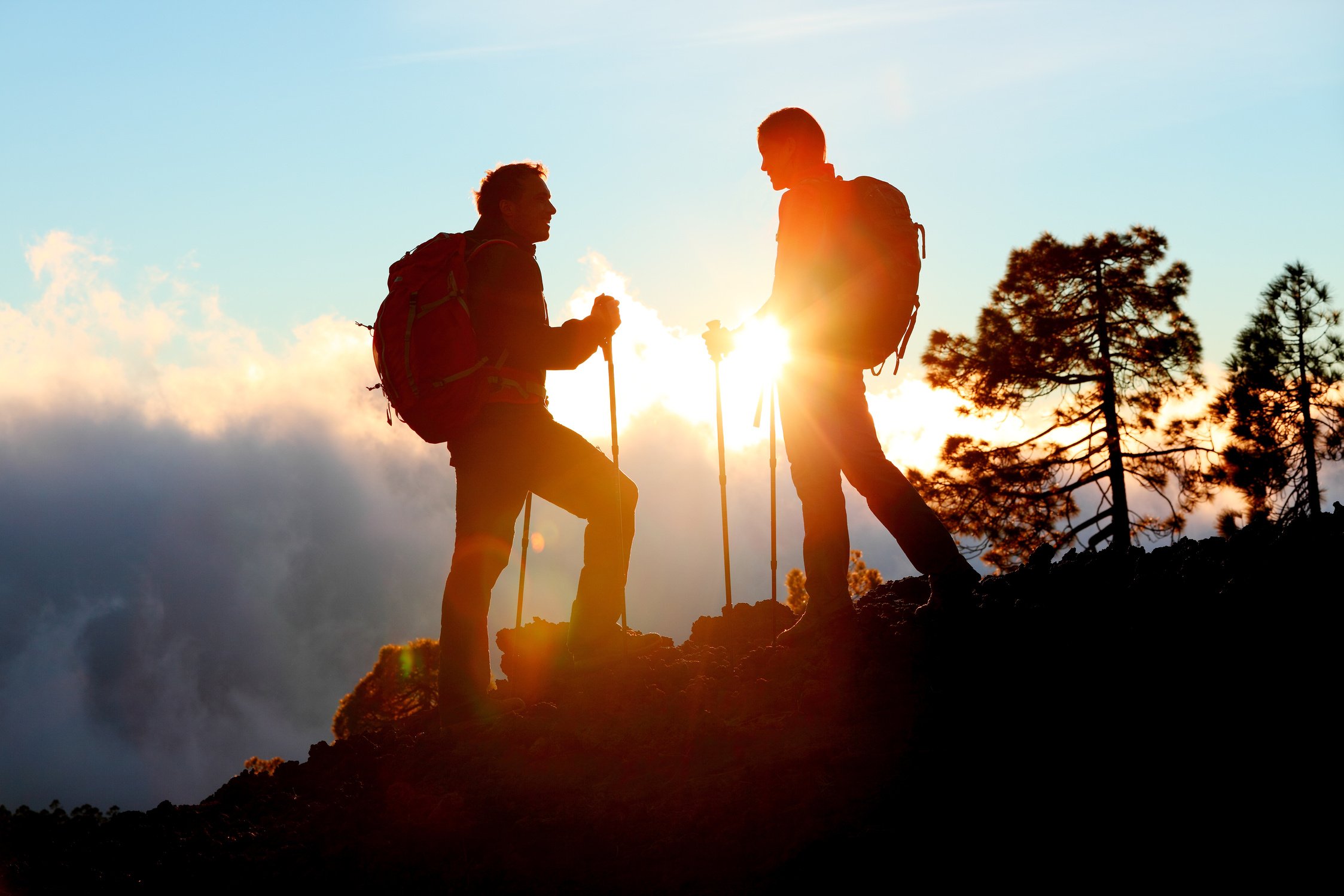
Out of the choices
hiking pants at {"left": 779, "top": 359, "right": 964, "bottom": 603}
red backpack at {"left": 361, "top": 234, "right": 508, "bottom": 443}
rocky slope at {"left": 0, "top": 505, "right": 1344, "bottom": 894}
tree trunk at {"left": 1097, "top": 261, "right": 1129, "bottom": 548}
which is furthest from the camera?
tree trunk at {"left": 1097, "top": 261, "right": 1129, "bottom": 548}

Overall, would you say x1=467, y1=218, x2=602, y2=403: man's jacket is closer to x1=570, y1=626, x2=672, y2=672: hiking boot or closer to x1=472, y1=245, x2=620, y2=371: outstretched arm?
x1=472, y1=245, x2=620, y2=371: outstretched arm

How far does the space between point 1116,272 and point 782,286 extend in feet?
61.1

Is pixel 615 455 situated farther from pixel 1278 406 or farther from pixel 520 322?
pixel 1278 406

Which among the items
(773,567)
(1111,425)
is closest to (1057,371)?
(1111,425)

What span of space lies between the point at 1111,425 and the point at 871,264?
1763 centimetres

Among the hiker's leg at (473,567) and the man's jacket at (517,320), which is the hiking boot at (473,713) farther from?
the man's jacket at (517,320)

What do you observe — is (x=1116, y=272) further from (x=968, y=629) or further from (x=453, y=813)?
(x=453, y=813)

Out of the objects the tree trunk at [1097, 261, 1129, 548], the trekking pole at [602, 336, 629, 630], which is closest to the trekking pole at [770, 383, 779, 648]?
the trekking pole at [602, 336, 629, 630]

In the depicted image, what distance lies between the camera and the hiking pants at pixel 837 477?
4.54m

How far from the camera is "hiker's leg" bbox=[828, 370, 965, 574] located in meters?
4.53

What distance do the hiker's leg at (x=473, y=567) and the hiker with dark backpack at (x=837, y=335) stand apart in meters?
1.43

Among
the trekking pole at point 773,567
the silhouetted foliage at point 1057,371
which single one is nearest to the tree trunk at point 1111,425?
the silhouetted foliage at point 1057,371

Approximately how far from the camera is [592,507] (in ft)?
15.7

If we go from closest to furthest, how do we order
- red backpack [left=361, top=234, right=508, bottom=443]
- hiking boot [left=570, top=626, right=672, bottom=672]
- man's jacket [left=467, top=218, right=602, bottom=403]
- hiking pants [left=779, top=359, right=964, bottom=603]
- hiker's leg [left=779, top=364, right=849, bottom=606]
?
red backpack [left=361, top=234, right=508, bottom=443]
man's jacket [left=467, top=218, right=602, bottom=403]
hiking pants [left=779, top=359, right=964, bottom=603]
hiker's leg [left=779, top=364, right=849, bottom=606]
hiking boot [left=570, top=626, right=672, bottom=672]
